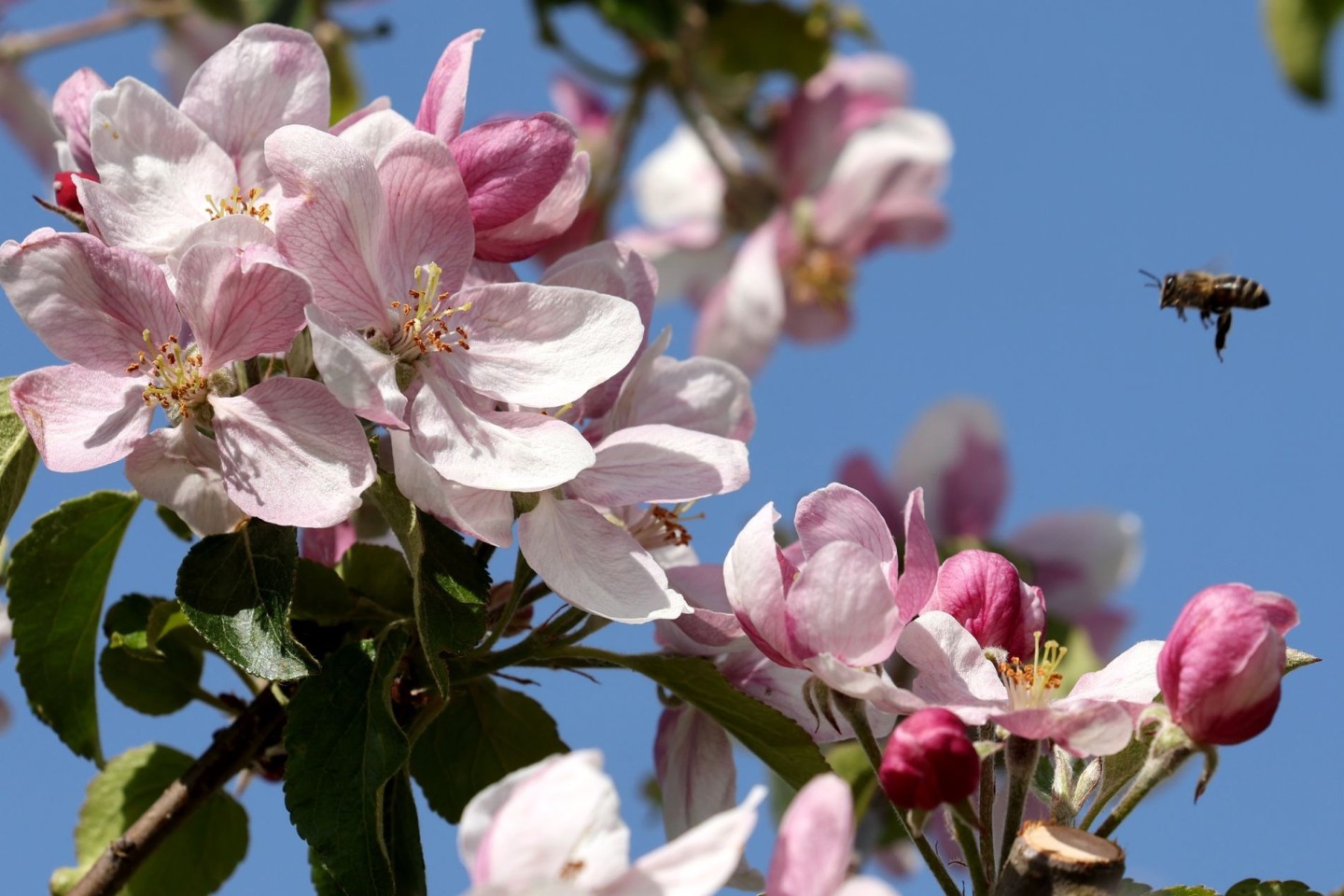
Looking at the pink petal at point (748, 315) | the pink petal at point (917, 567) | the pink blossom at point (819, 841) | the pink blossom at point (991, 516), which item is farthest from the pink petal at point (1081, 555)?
the pink blossom at point (819, 841)

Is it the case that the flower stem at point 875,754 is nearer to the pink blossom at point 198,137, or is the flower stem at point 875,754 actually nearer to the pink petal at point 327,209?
the pink petal at point 327,209

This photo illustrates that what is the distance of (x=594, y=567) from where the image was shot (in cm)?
124

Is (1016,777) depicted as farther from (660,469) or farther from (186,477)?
(186,477)

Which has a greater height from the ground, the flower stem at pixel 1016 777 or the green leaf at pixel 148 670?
A: the flower stem at pixel 1016 777

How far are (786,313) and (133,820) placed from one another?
2536mm

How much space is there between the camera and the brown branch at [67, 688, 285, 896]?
Answer: 132 centimetres

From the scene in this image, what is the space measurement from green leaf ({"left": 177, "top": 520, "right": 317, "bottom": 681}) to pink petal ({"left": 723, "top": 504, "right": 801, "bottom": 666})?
304 mm

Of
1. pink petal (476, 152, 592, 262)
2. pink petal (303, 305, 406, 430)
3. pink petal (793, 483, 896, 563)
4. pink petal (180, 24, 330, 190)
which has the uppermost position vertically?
pink petal (180, 24, 330, 190)

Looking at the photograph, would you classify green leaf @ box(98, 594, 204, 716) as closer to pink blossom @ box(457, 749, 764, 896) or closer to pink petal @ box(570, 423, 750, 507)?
pink petal @ box(570, 423, 750, 507)

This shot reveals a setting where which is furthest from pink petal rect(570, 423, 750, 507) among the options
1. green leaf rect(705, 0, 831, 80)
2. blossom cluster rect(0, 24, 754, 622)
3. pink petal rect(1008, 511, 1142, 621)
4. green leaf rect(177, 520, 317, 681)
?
green leaf rect(705, 0, 831, 80)

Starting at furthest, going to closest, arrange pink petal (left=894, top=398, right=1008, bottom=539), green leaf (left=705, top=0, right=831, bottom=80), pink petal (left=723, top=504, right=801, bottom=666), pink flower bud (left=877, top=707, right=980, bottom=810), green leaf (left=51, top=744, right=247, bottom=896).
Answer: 1. green leaf (left=705, top=0, right=831, bottom=80)
2. pink petal (left=894, top=398, right=1008, bottom=539)
3. green leaf (left=51, top=744, right=247, bottom=896)
4. pink petal (left=723, top=504, right=801, bottom=666)
5. pink flower bud (left=877, top=707, right=980, bottom=810)

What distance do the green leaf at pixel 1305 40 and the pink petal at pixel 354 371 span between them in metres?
0.61

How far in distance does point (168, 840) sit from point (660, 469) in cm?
60

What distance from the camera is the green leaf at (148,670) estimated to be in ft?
4.69
